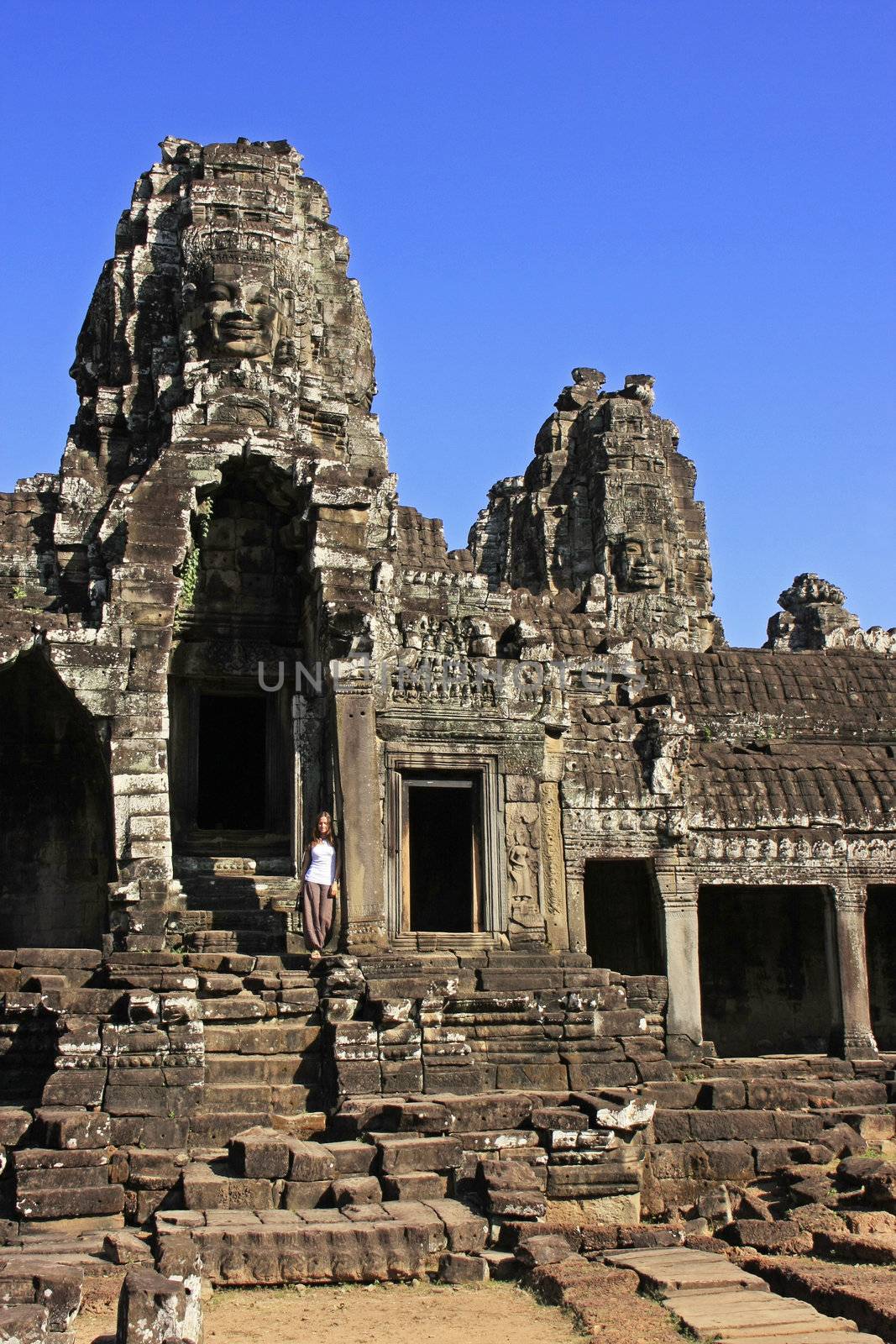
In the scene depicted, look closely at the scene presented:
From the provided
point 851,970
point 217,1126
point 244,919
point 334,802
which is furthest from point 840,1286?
point 851,970

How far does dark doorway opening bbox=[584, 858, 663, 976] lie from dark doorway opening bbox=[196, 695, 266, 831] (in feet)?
15.6

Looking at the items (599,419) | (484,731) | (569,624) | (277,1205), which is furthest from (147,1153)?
(599,419)

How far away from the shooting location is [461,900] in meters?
18.9

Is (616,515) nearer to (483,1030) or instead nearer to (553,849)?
(553,849)

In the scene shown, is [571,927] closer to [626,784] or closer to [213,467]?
[626,784]

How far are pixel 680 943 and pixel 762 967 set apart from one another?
3725mm

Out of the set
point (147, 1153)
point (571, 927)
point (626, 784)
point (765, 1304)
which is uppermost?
point (626, 784)

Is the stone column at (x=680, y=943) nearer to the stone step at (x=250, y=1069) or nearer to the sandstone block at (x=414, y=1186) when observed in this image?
the stone step at (x=250, y=1069)

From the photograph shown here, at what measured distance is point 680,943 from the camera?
1711cm

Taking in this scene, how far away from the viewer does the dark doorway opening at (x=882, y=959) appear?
66.2 feet

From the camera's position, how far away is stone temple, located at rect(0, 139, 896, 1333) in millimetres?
10969

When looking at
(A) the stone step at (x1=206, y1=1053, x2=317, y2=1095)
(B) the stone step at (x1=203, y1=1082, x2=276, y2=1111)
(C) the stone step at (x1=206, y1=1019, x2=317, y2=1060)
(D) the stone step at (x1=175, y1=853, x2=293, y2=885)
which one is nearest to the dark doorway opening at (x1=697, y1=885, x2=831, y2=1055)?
(D) the stone step at (x1=175, y1=853, x2=293, y2=885)

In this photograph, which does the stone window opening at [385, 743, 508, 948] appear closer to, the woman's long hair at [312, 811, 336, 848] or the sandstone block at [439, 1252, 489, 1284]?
the woman's long hair at [312, 811, 336, 848]

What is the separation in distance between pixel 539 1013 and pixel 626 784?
5517mm
